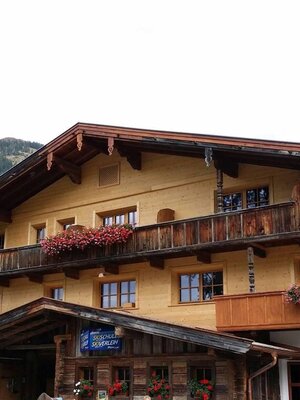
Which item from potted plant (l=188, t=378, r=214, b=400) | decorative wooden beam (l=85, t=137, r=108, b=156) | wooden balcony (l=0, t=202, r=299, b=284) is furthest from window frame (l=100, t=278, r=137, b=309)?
potted plant (l=188, t=378, r=214, b=400)

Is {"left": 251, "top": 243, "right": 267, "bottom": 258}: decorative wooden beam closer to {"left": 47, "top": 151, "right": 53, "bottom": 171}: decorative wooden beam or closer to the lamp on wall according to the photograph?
the lamp on wall

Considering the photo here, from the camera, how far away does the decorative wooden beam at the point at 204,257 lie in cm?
1987

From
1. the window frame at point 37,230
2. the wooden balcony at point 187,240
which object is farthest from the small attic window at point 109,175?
the window frame at point 37,230

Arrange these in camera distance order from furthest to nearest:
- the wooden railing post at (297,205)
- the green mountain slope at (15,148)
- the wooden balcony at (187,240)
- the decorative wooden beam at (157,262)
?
1. the green mountain slope at (15,148)
2. the decorative wooden beam at (157,262)
3. the wooden balcony at (187,240)
4. the wooden railing post at (297,205)

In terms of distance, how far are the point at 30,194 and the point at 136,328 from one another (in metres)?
11.5

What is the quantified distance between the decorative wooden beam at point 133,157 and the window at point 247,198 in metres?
3.73

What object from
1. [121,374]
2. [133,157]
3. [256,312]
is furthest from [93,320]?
[133,157]

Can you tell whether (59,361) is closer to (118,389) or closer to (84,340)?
(84,340)

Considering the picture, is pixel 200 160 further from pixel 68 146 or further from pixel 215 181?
pixel 68 146

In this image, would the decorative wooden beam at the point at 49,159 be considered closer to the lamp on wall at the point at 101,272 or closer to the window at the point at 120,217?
the window at the point at 120,217

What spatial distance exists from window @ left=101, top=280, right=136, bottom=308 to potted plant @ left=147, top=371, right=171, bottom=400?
5.20m

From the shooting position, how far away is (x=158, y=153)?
75.3 ft

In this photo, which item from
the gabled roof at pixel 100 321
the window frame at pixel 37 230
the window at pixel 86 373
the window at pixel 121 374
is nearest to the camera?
the gabled roof at pixel 100 321

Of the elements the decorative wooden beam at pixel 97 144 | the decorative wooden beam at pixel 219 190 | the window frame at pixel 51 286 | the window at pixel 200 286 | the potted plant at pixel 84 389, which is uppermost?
the decorative wooden beam at pixel 97 144
